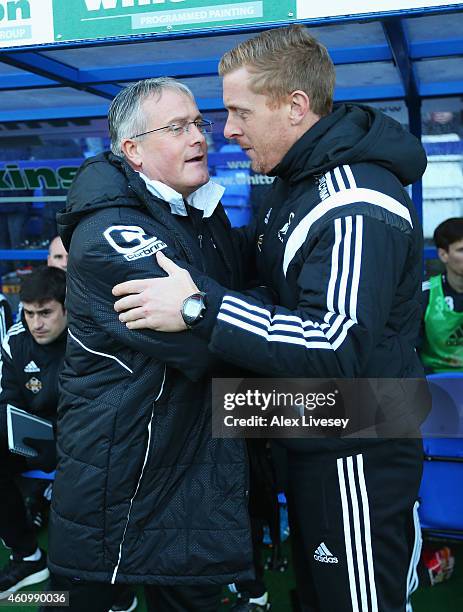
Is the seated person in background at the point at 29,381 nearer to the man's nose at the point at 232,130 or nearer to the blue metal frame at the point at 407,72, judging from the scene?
the man's nose at the point at 232,130

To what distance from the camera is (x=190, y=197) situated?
6.32 ft

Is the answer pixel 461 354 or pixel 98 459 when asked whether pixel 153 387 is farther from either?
pixel 461 354

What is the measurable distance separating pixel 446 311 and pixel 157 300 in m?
2.34

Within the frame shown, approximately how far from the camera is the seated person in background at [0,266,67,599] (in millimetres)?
3057

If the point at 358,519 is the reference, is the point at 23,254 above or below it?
above

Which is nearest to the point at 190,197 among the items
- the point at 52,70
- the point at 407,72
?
the point at 52,70

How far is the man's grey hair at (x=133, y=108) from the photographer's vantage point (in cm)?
184

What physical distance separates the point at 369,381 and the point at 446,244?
2.12 meters

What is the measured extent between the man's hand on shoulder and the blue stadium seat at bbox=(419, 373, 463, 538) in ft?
4.67

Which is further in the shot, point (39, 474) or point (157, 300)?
point (39, 474)

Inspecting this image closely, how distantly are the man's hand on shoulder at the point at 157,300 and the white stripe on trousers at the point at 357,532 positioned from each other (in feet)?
1.85

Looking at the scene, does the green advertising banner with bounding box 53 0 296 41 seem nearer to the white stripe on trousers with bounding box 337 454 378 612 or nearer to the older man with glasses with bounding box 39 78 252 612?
the older man with glasses with bounding box 39 78 252 612

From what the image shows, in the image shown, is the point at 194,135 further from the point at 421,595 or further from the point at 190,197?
the point at 421,595

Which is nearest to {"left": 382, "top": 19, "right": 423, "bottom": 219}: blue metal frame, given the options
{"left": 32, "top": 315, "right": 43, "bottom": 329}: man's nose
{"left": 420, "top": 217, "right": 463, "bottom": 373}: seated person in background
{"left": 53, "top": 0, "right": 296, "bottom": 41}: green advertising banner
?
{"left": 53, "top": 0, "right": 296, "bottom": 41}: green advertising banner
